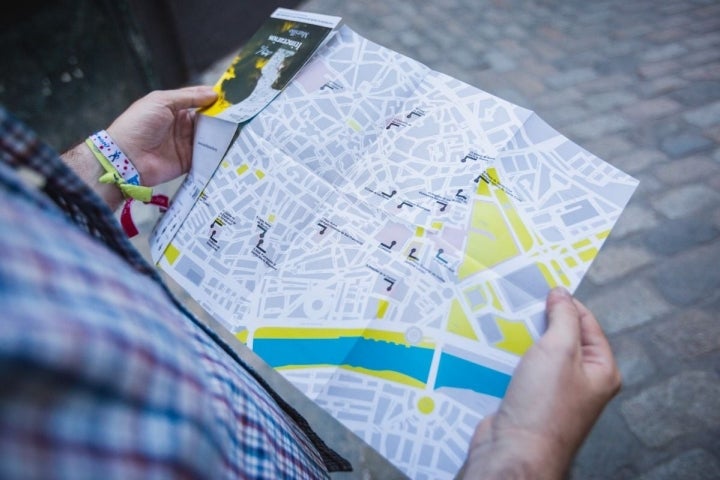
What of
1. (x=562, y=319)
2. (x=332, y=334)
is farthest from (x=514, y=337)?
(x=332, y=334)

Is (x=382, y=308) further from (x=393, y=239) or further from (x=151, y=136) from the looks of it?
(x=151, y=136)

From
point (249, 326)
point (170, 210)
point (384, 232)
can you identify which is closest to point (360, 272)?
point (384, 232)

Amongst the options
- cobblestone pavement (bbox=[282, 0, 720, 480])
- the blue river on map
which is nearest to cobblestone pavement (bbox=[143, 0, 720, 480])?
cobblestone pavement (bbox=[282, 0, 720, 480])

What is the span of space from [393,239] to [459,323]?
194 mm

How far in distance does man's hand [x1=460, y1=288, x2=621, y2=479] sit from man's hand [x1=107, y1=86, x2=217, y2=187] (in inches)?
33.9

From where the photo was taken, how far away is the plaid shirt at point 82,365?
0.28 metres

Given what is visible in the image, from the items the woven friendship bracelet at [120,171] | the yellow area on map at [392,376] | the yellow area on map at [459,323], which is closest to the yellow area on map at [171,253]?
the woven friendship bracelet at [120,171]

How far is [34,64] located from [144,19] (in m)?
0.52

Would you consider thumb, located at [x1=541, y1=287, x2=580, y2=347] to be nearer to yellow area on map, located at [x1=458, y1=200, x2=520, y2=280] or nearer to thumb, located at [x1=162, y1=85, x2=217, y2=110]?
yellow area on map, located at [x1=458, y1=200, x2=520, y2=280]

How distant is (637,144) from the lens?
76.9 inches

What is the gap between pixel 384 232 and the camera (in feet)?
2.83

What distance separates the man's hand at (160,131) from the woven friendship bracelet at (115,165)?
0.02 metres

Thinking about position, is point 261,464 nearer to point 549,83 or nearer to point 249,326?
point 249,326

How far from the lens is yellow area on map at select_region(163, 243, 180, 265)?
0.97m
